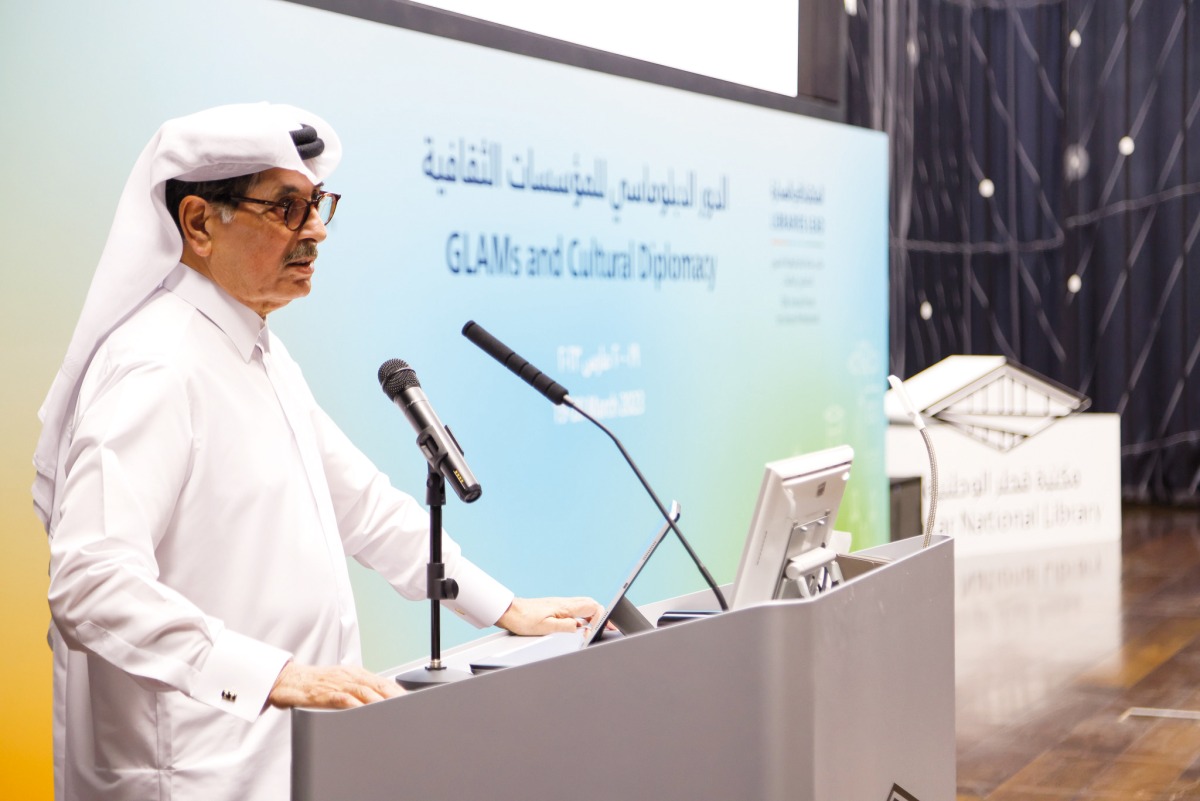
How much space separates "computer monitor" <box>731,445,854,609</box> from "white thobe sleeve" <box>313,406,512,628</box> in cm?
47

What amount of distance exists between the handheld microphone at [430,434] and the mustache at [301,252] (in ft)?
0.83

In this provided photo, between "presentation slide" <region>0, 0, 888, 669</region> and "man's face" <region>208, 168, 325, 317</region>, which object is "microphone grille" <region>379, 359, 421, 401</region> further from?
"presentation slide" <region>0, 0, 888, 669</region>

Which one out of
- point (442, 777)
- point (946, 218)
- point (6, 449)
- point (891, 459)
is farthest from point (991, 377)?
point (442, 777)

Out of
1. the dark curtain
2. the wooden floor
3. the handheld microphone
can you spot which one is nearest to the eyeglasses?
the handheld microphone

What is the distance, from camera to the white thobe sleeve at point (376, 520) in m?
2.08

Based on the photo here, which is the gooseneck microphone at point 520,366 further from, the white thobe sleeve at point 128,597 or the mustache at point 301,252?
the white thobe sleeve at point 128,597

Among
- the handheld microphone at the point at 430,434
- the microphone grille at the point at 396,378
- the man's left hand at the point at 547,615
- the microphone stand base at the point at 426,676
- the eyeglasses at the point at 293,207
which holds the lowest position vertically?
the man's left hand at the point at 547,615

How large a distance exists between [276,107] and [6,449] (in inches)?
38.8

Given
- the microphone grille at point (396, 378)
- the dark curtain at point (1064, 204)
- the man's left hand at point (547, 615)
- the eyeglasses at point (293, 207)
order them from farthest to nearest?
the dark curtain at point (1064, 204)
the man's left hand at point (547, 615)
the eyeglasses at point (293, 207)
the microphone grille at point (396, 378)

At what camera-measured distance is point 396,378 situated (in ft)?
5.61

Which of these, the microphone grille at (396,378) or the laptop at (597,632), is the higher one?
the microphone grille at (396,378)

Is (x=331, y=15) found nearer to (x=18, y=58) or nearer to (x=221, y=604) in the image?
(x=18, y=58)

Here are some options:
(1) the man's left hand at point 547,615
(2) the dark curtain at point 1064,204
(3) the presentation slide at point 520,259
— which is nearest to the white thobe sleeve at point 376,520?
(1) the man's left hand at point 547,615

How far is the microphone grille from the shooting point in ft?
5.58
